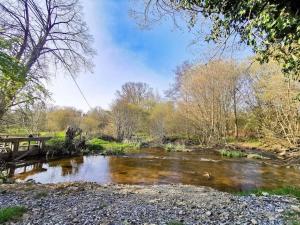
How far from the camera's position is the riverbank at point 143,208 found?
5.32 m

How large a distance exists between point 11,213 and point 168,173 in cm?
1017

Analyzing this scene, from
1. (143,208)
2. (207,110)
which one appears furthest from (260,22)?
(207,110)

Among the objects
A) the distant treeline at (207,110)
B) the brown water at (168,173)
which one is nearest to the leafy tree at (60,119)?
the distant treeline at (207,110)

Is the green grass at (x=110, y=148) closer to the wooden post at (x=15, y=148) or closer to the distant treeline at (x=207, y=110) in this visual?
the distant treeline at (x=207, y=110)

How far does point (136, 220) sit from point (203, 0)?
572cm

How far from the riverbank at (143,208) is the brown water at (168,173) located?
15.8 ft

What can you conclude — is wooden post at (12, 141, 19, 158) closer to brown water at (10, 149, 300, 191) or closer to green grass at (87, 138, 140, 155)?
brown water at (10, 149, 300, 191)

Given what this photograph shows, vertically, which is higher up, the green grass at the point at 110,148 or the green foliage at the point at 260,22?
the green foliage at the point at 260,22

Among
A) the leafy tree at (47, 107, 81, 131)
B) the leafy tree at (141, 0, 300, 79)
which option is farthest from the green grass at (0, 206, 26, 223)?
the leafy tree at (47, 107, 81, 131)

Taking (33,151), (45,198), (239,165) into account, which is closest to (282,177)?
(239,165)

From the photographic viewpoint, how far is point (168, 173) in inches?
588

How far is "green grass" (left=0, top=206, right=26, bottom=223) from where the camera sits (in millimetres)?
5395

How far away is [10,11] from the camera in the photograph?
53.9ft

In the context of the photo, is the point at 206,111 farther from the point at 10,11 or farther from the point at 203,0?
the point at 203,0
